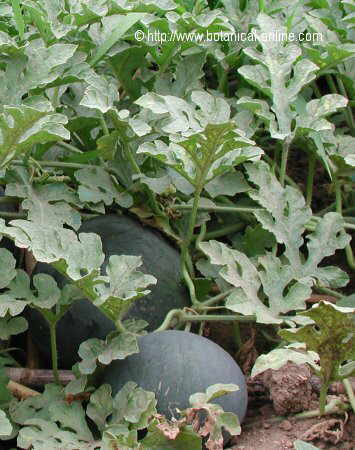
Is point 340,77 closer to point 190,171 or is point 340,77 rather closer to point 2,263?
point 190,171

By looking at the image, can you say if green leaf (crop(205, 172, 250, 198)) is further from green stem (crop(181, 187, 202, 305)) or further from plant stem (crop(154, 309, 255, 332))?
plant stem (crop(154, 309, 255, 332))

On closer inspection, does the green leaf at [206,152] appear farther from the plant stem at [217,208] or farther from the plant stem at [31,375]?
the plant stem at [31,375]

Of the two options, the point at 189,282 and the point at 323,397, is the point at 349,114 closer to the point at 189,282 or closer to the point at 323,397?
→ the point at 189,282

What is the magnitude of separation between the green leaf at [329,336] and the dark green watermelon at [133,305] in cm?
49

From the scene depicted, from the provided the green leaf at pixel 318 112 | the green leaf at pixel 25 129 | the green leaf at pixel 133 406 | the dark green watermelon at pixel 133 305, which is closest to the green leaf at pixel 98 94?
the green leaf at pixel 25 129

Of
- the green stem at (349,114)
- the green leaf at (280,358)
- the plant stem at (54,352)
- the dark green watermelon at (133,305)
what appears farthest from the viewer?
the green stem at (349,114)

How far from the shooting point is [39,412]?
1.66 metres

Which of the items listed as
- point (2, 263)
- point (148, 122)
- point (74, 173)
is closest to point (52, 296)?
point (2, 263)

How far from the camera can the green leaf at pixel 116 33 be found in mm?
1980

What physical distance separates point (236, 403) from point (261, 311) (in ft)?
0.64

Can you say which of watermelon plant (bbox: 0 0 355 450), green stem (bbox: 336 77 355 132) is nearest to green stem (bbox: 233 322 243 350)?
watermelon plant (bbox: 0 0 355 450)

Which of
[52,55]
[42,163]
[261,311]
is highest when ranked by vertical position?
[52,55]

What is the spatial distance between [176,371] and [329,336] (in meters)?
0.33

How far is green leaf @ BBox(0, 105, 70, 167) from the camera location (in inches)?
62.0
